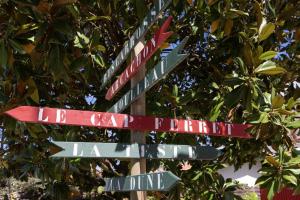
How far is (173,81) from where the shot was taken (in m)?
5.34

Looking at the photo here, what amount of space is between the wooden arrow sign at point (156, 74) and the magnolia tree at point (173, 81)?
0.47 m

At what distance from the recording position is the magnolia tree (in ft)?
10.4

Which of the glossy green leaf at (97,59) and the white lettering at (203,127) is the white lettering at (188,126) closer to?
the white lettering at (203,127)

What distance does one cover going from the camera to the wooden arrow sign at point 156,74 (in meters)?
2.41

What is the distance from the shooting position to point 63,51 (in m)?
3.20

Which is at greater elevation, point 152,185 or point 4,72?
point 4,72

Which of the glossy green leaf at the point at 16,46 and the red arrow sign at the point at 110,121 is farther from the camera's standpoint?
the glossy green leaf at the point at 16,46

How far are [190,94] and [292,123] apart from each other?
105 centimetres

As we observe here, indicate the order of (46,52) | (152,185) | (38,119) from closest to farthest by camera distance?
(152,185) < (38,119) < (46,52)

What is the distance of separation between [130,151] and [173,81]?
2339 mm

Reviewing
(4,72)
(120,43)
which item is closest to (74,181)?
(120,43)

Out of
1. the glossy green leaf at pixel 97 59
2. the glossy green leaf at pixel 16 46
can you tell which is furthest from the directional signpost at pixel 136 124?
the glossy green leaf at pixel 97 59

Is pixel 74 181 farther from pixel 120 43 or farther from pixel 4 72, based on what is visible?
pixel 4 72

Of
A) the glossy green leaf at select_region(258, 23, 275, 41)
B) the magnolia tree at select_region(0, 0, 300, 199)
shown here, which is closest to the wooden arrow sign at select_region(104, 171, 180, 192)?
the magnolia tree at select_region(0, 0, 300, 199)
